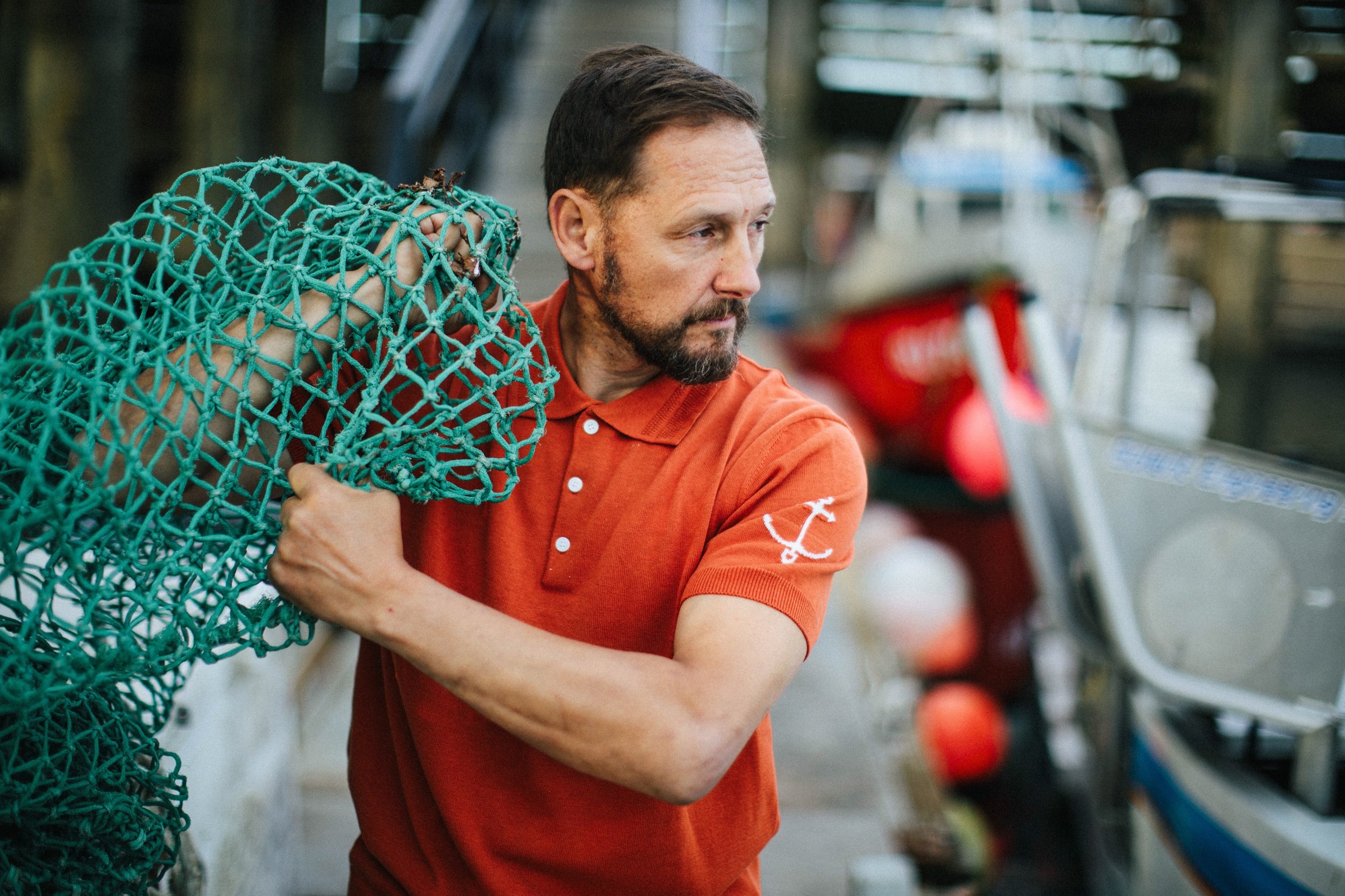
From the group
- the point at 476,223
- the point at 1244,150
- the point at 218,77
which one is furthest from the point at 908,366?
the point at 476,223

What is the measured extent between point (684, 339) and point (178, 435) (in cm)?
70

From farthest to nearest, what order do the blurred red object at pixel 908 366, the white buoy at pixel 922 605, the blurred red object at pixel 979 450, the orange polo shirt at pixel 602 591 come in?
the blurred red object at pixel 908 366 → the white buoy at pixel 922 605 → the blurred red object at pixel 979 450 → the orange polo shirt at pixel 602 591

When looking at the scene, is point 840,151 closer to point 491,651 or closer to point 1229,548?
point 1229,548

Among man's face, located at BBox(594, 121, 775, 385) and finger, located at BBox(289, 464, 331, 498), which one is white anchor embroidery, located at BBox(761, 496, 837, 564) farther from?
finger, located at BBox(289, 464, 331, 498)

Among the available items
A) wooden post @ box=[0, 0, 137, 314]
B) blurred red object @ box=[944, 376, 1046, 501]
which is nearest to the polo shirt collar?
wooden post @ box=[0, 0, 137, 314]

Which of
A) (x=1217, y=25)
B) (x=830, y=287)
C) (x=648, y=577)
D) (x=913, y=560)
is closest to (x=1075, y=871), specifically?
(x=913, y=560)

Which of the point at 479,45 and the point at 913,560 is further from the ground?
the point at 479,45

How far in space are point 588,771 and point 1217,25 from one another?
6.78 m

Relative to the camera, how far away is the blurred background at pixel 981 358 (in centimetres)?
268

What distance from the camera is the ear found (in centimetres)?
158

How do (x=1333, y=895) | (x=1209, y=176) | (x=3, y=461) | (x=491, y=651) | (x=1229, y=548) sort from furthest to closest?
(x=1209, y=176), (x=1229, y=548), (x=1333, y=895), (x=3, y=461), (x=491, y=651)

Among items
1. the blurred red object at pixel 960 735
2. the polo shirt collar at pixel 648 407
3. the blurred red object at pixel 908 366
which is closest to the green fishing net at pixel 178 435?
the polo shirt collar at pixel 648 407

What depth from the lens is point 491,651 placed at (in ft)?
3.96

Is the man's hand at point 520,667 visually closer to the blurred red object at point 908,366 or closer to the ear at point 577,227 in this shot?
the ear at point 577,227
